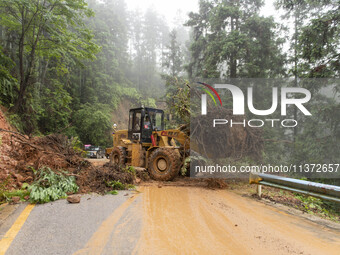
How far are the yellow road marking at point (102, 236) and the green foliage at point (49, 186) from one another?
1.55m

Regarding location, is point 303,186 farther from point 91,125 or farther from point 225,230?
point 91,125

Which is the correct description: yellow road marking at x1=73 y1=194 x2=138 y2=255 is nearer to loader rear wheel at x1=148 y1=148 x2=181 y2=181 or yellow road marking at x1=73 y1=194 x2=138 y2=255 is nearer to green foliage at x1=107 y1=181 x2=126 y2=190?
green foliage at x1=107 y1=181 x2=126 y2=190

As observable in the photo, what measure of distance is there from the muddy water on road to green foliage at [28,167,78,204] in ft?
6.25

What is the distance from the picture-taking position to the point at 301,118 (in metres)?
15.7

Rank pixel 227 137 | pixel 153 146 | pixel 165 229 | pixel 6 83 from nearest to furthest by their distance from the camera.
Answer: pixel 165 229 → pixel 227 137 → pixel 153 146 → pixel 6 83

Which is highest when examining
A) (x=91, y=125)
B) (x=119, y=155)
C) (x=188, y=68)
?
(x=188, y=68)

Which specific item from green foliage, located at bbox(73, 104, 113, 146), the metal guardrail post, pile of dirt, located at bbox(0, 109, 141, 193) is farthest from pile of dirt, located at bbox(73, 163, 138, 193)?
green foliage, located at bbox(73, 104, 113, 146)

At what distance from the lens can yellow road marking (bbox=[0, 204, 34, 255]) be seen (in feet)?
9.20

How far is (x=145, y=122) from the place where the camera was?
1030cm

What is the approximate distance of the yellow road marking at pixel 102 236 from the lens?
2.81m

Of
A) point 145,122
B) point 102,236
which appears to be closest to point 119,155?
point 145,122

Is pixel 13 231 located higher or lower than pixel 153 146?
lower

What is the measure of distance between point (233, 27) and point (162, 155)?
14.8 m

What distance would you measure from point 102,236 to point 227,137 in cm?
509
